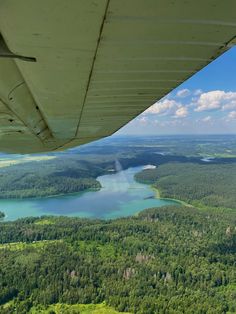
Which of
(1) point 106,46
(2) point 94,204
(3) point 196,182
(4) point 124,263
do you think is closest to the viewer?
(1) point 106,46

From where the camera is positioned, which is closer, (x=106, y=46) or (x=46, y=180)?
(x=106, y=46)

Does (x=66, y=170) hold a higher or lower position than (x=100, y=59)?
lower

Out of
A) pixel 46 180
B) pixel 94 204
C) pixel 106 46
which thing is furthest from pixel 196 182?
pixel 106 46

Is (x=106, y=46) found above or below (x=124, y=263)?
above

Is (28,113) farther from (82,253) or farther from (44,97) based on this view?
(82,253)

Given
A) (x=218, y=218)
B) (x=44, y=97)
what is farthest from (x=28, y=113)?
(x=218, y=218)

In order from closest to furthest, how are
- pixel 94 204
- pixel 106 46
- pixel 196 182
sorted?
pixel 106 46, pixel 94 204, pixel 196 182

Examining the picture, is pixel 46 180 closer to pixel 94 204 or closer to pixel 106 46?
pixel 94 204
